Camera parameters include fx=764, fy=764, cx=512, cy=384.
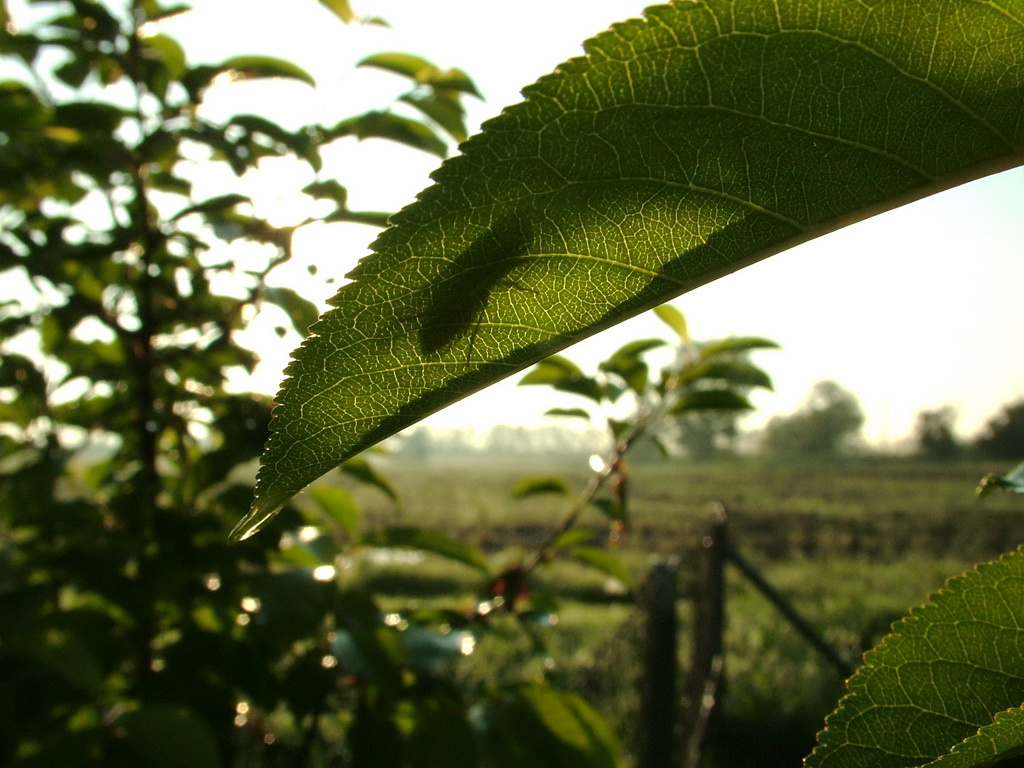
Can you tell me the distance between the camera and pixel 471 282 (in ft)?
1.03

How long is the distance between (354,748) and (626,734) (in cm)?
191

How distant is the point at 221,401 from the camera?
3.68 ft

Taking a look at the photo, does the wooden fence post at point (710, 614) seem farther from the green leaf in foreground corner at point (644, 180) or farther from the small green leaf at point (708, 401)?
the green leaf in foreground corner at point (644, 180)

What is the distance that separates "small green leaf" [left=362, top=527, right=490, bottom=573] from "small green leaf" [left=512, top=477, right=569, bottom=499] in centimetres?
18

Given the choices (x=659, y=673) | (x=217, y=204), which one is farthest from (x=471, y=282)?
(x=659, y=673)

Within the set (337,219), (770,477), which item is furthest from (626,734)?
(770,477)

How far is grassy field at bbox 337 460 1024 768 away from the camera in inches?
106

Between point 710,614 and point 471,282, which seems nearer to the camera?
point 471,282

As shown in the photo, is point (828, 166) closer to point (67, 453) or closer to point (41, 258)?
point (41, 258)

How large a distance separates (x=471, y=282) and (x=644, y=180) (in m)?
0.08

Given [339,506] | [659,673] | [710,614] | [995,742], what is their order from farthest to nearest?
1. [710,614]
2. [659,673]
3. [339,506]
4. [995,742]

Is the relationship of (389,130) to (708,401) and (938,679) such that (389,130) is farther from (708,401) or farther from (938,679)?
(938,679)

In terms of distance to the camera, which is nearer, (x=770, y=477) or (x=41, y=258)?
(x=41, y=258)

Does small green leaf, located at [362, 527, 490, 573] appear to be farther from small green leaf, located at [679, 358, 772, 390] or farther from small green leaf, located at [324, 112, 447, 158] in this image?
small green leaf, located at [324, 112, 447, 158]
